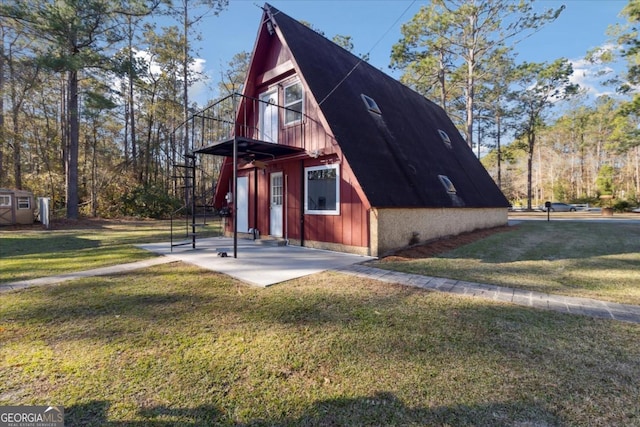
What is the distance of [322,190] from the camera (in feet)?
26.1

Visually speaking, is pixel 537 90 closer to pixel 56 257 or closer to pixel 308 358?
pixel 308 358

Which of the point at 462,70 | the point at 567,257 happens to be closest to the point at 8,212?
the point at 567,257

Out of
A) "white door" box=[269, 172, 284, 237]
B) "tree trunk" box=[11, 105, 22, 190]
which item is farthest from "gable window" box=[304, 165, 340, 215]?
"tree trunk" box=[11, 105, 22, 190]

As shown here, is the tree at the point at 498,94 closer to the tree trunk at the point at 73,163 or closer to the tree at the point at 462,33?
the tree at the point at 462,33

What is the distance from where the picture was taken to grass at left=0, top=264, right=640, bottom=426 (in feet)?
6.14

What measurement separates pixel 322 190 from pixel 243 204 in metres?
3.79

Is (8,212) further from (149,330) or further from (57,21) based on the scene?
(149,330)

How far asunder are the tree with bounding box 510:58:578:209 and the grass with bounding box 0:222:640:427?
30.8m

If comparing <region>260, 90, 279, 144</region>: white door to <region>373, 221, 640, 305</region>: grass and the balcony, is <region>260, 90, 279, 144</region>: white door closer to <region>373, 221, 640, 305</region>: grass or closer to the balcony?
the balcony

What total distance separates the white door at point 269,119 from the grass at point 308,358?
6.25m

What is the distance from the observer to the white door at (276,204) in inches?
359

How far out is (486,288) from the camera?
4.40 m

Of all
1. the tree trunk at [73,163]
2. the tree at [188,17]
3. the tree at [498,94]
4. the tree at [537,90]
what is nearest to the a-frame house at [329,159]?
the tree trunk at [73,163]

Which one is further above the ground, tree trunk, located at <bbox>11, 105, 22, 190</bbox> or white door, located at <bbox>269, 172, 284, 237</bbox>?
tree trunk, located at <bbox>11, 105, 22, 190</bbox>
